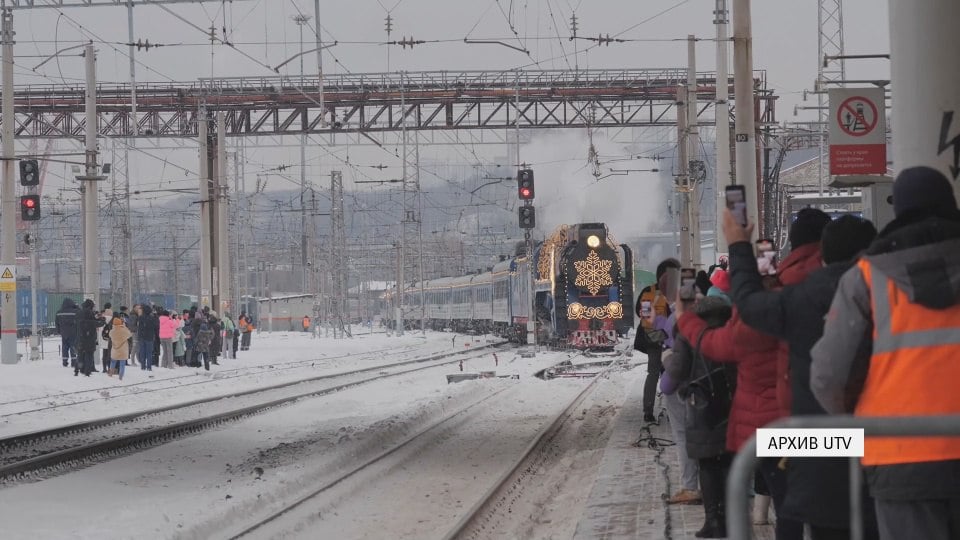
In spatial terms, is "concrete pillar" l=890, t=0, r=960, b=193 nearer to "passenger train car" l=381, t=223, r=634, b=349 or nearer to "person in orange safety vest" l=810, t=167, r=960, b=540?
"person in orange safety vest" l=810, t=167, r=960, b=540

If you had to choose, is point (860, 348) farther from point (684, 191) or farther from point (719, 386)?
point (684, 191)

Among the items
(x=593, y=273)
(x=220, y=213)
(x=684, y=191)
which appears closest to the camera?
(x=684, y=191)

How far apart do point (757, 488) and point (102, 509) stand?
648 centimetres

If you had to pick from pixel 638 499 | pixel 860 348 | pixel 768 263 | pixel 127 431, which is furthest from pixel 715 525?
pixel 127 431

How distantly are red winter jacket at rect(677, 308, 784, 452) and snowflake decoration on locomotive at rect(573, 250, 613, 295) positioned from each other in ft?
111

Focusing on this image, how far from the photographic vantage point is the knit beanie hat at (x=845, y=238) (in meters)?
5.39

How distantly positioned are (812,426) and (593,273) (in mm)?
37457

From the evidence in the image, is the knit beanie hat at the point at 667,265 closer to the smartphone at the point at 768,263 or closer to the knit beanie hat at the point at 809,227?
the smartphone at the point at 768,263

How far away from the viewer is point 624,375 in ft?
100

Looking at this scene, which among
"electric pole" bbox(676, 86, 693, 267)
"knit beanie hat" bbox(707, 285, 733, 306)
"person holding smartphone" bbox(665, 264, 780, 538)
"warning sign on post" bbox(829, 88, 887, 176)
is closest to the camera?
"person holding smartphone" bbox(665, 264, 780, 538)

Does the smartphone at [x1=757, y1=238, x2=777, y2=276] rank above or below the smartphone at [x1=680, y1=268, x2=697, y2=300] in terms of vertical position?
above

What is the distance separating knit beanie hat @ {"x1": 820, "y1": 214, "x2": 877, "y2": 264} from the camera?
5395 mm

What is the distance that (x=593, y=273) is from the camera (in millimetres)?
41000
